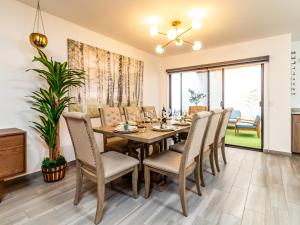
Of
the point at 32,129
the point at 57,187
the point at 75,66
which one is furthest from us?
the point at 75,66

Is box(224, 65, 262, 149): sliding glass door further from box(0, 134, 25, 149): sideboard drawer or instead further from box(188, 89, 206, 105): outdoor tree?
box(0, 134, 25, 149): sideboard drawer

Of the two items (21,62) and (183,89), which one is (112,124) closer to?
(21,62)

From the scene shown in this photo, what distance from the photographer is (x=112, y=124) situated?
2.78 m

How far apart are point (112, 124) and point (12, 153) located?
4.27 feet

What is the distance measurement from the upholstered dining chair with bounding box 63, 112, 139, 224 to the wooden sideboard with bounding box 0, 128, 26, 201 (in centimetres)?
81

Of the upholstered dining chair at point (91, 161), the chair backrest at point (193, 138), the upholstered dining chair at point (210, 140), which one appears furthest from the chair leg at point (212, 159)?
the upholstered dining chair at point (91, 161)

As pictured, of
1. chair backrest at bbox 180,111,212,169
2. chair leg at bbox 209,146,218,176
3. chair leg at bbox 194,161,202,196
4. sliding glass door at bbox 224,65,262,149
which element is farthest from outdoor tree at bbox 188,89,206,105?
chair backrest at bbox 180,111,212,169

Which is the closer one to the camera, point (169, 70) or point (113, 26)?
point (113, 26)

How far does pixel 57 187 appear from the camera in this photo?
7.50 ft

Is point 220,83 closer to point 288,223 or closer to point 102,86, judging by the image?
point 102,86

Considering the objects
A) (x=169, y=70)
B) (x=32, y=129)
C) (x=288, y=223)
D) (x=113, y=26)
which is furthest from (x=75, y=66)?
(x=288, y=223)

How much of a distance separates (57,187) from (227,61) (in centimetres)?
428

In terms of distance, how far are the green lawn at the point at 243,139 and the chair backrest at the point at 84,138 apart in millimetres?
3975

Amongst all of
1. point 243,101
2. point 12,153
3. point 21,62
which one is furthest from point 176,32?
point 243,101
